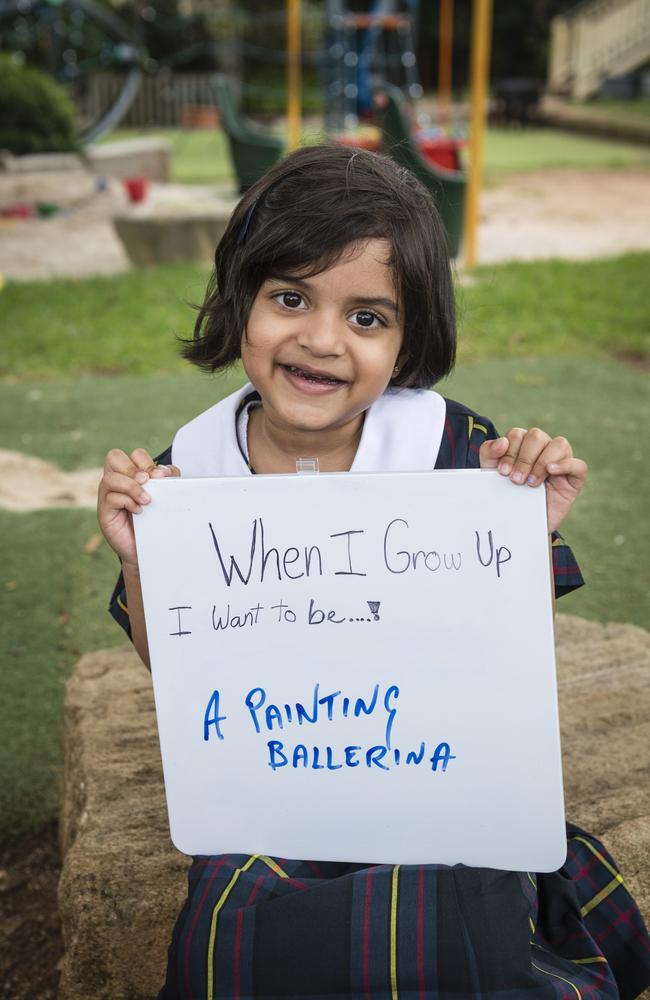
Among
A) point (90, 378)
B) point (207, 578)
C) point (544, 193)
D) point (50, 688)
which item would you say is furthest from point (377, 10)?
point (207, 578)

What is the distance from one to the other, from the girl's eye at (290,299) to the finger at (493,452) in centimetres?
32

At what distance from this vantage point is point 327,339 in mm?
1482

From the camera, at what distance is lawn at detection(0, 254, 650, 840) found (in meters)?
2.84

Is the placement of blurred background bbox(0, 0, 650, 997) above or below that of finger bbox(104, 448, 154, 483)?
below

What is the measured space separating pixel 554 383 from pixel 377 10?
400 inches

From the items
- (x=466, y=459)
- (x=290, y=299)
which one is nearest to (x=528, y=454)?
(x=466, y=459)

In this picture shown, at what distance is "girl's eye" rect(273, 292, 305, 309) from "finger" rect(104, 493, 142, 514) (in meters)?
0.35

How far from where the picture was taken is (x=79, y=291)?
697 centimetres

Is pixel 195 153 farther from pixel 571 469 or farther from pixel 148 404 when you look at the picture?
pixel 571 469

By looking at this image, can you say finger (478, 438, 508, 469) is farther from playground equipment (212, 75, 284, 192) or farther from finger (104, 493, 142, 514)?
playground equipment (212, 75, 284, 192)

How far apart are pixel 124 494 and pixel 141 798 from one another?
63 cm

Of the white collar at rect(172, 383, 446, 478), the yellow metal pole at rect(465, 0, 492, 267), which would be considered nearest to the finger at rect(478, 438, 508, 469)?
the white collar at rect(172, 383, 446, 478)

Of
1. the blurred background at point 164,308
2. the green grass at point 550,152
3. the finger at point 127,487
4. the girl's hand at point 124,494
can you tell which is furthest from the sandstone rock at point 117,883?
the green grass at point 550,152

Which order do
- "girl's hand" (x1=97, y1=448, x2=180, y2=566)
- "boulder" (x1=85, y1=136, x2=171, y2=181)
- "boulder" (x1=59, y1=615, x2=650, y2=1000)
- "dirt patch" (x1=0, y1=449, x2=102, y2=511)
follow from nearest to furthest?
"girl's hand" (x1=97, y1=448, x2=180, y2=566), "boulder" (x1=59, y1=615, x2=650, y2=1000), "dirt patch" (x1=0, y1=449, x2=102, y2=511), "boulder" (x1=85, y1=136, x2=171, y2=181)
